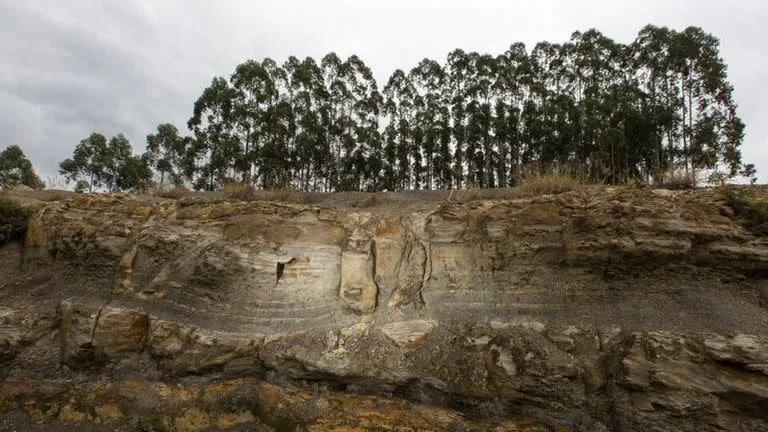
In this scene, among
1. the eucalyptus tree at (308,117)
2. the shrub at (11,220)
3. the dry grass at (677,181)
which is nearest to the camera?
the dry grass at (677,181)

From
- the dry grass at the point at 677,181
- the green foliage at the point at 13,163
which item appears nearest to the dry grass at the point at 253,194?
the dry grass at the point at 677,181

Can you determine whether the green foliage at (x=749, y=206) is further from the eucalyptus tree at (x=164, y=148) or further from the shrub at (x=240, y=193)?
the eucalyptus tree at (x=164, y=148)

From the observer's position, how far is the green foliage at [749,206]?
6574 millimetres

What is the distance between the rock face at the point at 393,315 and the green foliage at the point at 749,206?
0.91 ft

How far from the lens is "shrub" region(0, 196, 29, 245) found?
891 cm

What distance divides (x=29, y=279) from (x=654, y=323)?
39.6 ft

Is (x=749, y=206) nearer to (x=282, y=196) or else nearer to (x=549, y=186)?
(x=549, y=186)

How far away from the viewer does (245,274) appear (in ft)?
26.3

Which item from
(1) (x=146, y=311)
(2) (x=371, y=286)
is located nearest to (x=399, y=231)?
(2) (x=371, y=286)

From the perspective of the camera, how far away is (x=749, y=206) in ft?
21.9

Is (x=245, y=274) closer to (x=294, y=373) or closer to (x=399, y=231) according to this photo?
(x=294, y=373)

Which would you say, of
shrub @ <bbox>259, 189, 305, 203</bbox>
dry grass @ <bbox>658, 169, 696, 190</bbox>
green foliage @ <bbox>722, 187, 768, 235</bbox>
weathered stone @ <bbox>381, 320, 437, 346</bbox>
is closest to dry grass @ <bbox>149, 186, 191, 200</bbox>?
shrub @ <bbox>259, 189, 305, 203</bbox>

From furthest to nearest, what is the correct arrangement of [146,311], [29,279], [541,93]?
1. [541,93]
2. [29,279]
3. [146,311]

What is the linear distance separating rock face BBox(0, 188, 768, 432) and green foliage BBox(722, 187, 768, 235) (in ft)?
0.91
